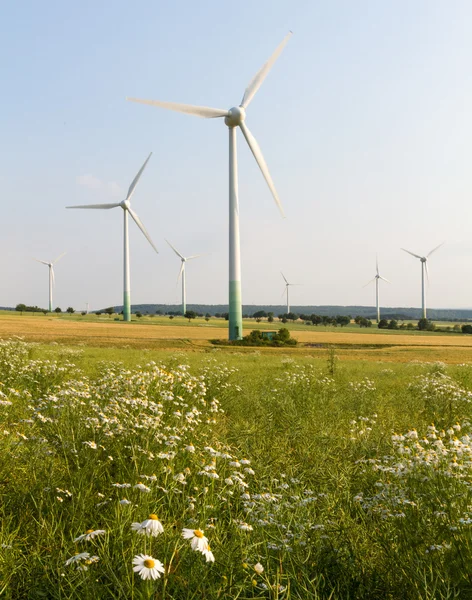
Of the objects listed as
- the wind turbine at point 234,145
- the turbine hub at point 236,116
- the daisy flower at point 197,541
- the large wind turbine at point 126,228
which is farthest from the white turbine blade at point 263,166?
the daisy flower at point 197,541

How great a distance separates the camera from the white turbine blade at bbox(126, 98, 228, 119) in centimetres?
4525

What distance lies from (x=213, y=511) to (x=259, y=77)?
49945 mm

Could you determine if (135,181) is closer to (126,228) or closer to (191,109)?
(126,228)

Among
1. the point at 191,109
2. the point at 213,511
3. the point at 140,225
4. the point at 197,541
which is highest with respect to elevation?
the point at 191,109

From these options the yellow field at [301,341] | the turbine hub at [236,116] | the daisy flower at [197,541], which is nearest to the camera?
the daisy flower at [197,541]

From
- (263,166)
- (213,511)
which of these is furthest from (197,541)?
(263,166)

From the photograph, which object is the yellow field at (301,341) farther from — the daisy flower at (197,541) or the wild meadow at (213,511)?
the daisy flower at (197,541)

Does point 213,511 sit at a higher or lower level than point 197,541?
lower

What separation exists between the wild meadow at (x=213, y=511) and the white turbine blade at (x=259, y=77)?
45.3 m

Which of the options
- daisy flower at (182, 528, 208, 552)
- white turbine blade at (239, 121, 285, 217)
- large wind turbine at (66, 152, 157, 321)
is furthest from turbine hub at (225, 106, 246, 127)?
daisy flower at (182, 528, 208, 552)

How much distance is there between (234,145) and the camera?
5162 centimetres

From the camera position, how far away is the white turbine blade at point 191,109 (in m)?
45.2

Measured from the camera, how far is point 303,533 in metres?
4.70

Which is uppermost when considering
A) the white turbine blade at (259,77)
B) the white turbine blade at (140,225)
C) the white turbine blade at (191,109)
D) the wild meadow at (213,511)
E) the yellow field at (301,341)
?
the white turbine blade at (259,77)
